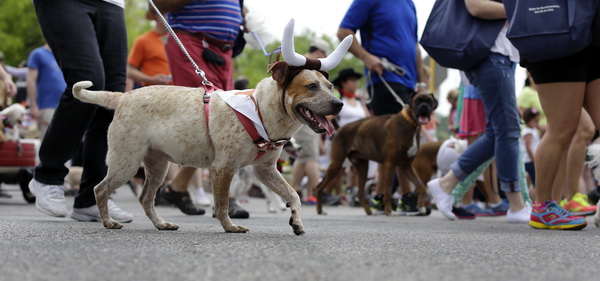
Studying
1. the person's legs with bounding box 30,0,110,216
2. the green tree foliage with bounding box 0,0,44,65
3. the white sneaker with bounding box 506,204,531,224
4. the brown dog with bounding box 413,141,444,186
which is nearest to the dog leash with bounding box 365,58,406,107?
the brown dog with bounding box 413,141,444,186

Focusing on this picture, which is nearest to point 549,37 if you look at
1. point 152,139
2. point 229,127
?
point 229,127

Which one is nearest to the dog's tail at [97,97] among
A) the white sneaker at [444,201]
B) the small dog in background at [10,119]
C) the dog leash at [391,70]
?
the white sneaker at [444,201]

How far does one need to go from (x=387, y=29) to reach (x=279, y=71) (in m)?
3.77

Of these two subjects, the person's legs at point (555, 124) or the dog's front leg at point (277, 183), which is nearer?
the dog's front leg at point (277, 183)

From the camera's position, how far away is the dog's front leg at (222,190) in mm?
4168

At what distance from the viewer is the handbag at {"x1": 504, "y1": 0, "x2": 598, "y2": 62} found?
186 inches

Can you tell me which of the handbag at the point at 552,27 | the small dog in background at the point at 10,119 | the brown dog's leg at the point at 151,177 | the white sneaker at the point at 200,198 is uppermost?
the handbag at the point at 552,27

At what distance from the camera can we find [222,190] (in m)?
4.22

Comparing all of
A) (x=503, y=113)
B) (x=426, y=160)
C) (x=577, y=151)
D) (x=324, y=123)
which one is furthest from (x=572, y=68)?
(x=426, y=160)

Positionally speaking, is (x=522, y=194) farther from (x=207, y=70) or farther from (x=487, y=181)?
(x=207, y=70)

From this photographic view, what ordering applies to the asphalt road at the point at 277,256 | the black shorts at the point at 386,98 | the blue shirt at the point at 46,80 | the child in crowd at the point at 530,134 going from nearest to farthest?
the asphalt road at the point at 277,256, the black shorts at the point at 386,98, the blue shirt at the point at 46,80, the child in crowd at the point at 530,134

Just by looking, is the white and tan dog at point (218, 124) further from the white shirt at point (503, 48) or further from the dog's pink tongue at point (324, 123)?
the white shirt at point (503, 48)

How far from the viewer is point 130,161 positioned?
4.31 metres

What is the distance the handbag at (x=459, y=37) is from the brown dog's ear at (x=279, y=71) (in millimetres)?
2291
